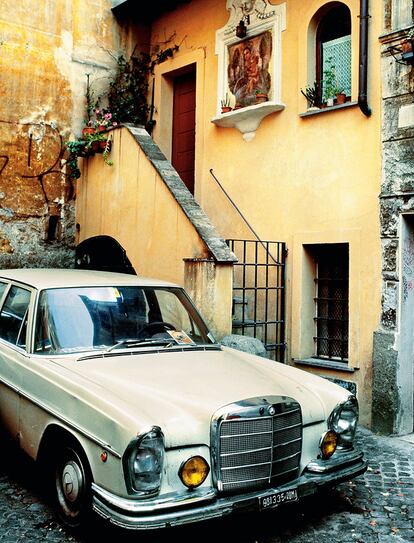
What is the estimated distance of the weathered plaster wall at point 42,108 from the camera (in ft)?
32.2

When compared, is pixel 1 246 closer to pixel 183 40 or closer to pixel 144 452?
pixel 183 40

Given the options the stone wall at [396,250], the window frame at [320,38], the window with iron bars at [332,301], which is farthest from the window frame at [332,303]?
the window frame at [320,38]

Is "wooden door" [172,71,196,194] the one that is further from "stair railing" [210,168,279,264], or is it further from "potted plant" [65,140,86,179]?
"potted plant" [65,140,86,179]

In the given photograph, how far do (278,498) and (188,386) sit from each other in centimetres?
91

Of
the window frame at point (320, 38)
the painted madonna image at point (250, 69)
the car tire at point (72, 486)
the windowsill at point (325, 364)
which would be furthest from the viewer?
the painted madonna image at point (250, 69)

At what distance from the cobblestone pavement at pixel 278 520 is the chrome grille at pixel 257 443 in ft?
0.83

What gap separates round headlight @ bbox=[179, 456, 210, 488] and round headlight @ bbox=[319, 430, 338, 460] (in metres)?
1.00

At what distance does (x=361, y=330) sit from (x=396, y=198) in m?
1.66

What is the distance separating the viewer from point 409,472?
5.42 metres

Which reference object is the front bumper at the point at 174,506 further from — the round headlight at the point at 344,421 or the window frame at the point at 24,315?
the window frame at the point at 24,315

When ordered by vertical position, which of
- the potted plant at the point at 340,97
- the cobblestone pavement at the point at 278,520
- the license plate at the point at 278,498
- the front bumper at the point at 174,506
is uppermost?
the potted plant at the point at 340,97

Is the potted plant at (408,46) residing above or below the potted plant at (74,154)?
above

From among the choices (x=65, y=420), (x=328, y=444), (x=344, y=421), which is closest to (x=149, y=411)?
(x=65, y=420)

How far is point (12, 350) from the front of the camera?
4.68m
